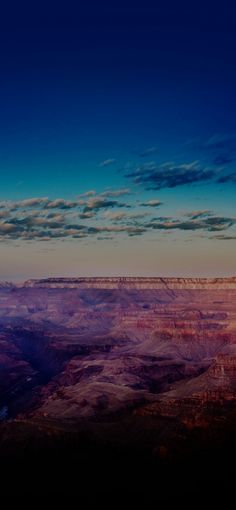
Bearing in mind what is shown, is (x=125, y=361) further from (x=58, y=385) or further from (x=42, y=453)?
(x=42, y=453)

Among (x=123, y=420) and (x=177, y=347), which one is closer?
(x=123, y=420)

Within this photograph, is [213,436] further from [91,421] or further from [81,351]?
[81,351]

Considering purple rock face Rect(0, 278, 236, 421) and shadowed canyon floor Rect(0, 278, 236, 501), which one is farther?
purple rock face Rect(0, 278, 236, 421)

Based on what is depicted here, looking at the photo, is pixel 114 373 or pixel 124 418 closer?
pixel 124 418

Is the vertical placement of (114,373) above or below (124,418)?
above

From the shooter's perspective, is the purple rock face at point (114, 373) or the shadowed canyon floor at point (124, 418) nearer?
the shadowed canyon floor at point (124, 418)

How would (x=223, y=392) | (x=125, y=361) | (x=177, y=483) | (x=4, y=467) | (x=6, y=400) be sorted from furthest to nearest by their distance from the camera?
(x=125, y=361) → (x=6, y=400) → (x=223, y=392) → (x=4, y=467) → (x=177, y=483)

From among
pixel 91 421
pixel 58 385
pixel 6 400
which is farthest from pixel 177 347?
pixel 91 421

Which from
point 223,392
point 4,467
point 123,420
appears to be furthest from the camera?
point 223,392

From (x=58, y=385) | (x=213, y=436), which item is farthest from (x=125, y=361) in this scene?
(x=213, y=436)
